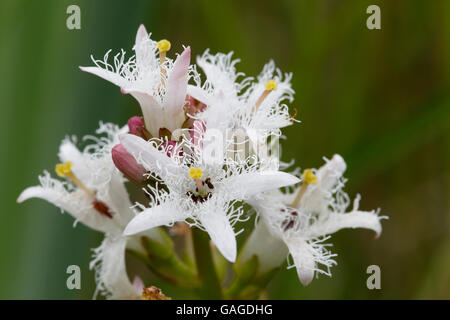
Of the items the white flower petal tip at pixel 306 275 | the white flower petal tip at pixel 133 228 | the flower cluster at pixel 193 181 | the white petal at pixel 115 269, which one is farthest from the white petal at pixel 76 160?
the white flower petal tip at pixel 306 275

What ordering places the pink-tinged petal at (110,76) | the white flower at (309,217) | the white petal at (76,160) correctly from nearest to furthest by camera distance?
the pink-tinged petal at (110,76) < the white flower at (309,217) < the white petal at (76,160)

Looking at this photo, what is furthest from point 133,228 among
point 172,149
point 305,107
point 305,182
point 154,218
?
point 305,107

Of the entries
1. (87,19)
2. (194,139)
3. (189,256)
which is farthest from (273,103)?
(87,19)

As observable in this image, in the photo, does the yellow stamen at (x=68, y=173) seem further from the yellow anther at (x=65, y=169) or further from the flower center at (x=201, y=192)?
the flower center at (x=201, y=192)

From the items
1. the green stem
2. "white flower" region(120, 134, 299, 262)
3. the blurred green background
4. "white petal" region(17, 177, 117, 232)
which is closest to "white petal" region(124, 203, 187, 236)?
"white flower" region(120, 134, 299, 262)

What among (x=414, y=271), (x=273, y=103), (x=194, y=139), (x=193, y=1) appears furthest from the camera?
(x=193, y=1)

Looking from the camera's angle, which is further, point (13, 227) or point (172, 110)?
point (13, 227)

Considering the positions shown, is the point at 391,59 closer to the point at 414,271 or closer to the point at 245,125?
the point at 414,271
